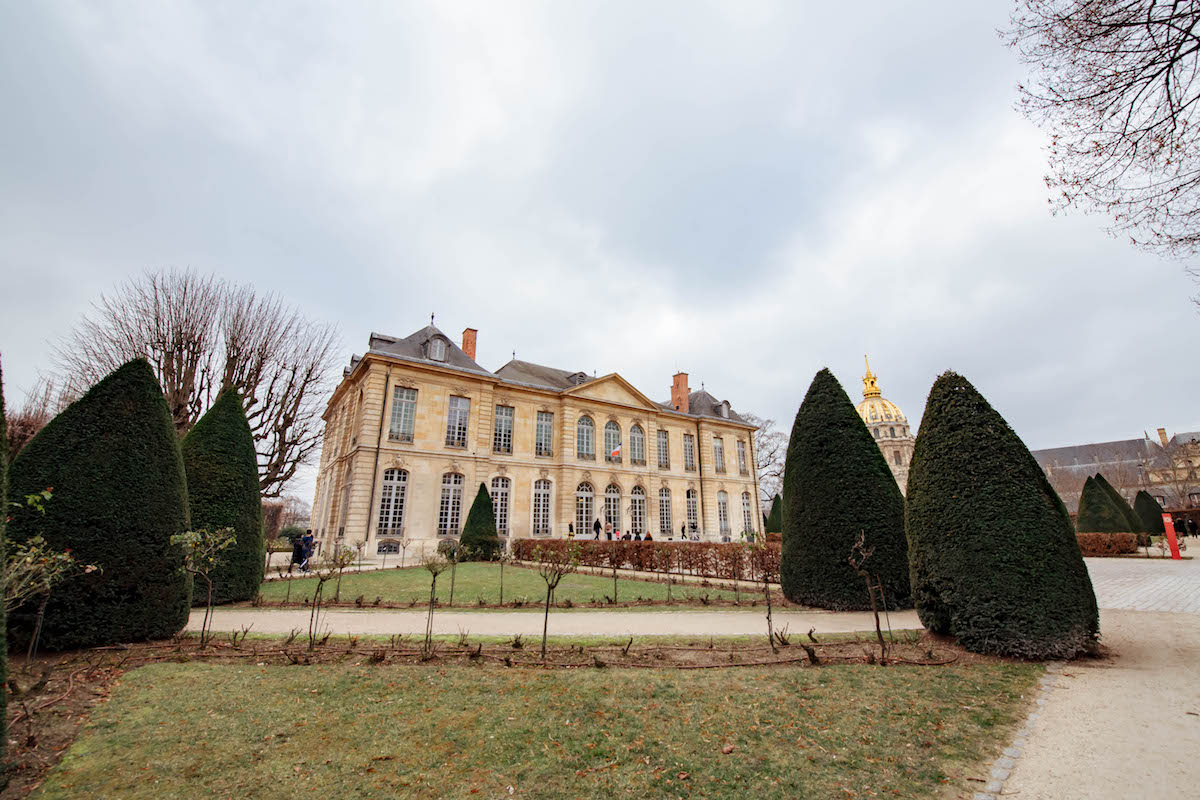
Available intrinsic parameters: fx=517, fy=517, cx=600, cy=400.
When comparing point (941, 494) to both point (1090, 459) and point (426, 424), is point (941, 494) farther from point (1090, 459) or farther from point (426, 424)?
point (1090, 459)

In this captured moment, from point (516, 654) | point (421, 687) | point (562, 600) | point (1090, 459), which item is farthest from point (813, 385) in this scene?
point (1090, 459)

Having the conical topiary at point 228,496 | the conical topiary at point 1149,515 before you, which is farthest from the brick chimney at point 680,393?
the conical topiary at point 228,496

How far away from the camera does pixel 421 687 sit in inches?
166

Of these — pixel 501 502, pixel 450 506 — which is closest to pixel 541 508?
pixel 501 502

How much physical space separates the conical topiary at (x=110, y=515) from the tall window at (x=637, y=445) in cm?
2248

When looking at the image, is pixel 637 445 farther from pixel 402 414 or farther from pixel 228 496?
pixel 228 496

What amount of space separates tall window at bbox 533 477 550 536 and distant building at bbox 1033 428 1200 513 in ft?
122

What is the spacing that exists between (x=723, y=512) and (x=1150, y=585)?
20777 mm

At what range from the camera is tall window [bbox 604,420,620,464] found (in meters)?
26.6

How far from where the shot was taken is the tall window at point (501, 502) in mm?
22688

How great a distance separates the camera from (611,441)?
2720 centimetres

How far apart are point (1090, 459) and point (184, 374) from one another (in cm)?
7756

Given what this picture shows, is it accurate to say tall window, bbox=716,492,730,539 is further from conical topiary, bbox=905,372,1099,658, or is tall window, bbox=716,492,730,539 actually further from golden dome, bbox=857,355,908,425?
golden dome, bbox=857,355,908,425

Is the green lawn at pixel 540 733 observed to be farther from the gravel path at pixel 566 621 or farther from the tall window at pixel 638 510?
the tall window at pixel 638 510
